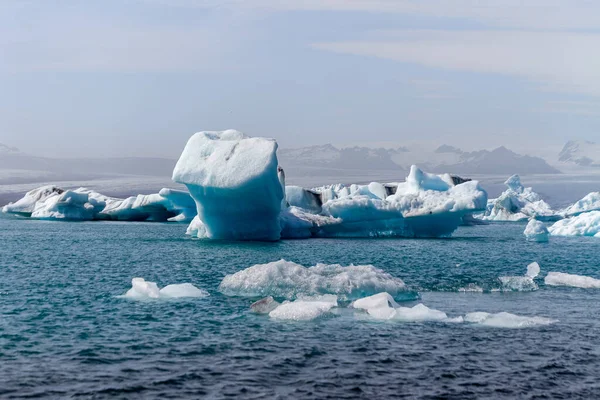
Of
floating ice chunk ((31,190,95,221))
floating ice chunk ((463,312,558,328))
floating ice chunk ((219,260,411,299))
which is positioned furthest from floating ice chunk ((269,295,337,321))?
floating ice chunk ((31,190,95,221))

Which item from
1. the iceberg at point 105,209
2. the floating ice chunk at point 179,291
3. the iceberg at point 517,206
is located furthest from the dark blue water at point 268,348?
the iceberg at point 517,206

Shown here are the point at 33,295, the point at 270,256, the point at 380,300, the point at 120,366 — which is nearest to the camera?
the point at 120,366

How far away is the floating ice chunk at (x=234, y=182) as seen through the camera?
35000mm

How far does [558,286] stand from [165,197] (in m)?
41.9

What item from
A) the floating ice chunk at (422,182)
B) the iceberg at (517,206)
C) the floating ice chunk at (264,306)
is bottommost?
the iceberg at (517,206)

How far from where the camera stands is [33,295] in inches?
759

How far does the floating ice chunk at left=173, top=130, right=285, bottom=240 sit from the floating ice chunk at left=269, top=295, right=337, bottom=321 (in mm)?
18936

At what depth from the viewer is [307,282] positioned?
1812cm

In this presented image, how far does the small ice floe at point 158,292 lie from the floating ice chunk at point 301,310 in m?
3.42

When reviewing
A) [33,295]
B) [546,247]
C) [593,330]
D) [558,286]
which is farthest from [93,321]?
[546,247]

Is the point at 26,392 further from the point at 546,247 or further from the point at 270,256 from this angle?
the point at 546,247

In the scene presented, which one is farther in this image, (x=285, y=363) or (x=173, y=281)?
(x=173, y=281)

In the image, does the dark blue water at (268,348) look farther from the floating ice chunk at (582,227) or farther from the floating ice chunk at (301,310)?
the floating ice chunk at (582,227)

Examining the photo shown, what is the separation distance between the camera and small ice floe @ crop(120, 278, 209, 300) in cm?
1833
